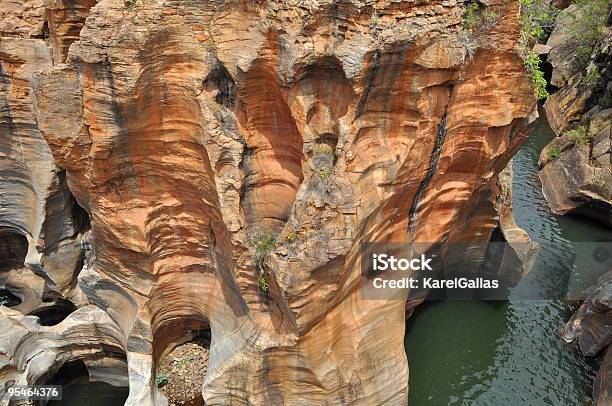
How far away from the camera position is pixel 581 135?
69.5ft

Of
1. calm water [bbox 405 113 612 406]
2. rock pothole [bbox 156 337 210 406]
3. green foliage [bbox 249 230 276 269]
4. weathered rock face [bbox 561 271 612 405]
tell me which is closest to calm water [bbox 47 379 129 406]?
rock pothole [bbox 156 337 210 406]

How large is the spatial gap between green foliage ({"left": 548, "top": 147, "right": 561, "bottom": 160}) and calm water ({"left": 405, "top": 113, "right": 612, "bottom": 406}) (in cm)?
594

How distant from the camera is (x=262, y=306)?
34.1 feet

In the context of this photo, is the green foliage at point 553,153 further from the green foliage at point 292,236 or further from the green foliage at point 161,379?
the green foliage at point 161,379

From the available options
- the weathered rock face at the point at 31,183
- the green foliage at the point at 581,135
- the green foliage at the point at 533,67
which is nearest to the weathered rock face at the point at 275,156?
the green foliage at the point at 533,67

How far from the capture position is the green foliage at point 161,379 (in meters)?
12.2

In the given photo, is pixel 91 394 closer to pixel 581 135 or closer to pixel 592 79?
pixel 581 135

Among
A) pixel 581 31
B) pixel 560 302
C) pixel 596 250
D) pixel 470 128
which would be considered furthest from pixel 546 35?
pixel 470 128

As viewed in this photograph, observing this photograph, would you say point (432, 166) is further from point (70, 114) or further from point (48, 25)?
point (48, 25)

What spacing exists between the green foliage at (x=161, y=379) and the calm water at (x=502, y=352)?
5.68 metres

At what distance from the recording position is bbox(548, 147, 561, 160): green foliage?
72.3 ft

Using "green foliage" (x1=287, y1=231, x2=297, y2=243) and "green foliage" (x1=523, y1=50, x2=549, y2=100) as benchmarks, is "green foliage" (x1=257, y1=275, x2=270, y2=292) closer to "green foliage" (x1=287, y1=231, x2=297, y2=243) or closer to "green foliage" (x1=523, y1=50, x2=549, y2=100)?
"green foliage" (x1=287, y1=231, x2=297, y2=243)

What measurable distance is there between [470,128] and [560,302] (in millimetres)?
7491

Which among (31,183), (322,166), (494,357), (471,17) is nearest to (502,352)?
(494,357)
